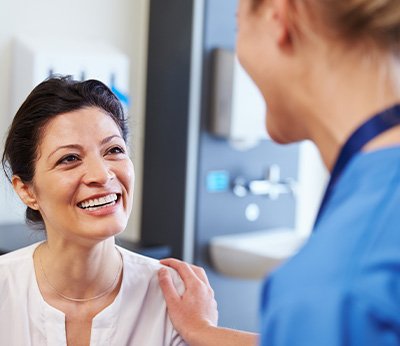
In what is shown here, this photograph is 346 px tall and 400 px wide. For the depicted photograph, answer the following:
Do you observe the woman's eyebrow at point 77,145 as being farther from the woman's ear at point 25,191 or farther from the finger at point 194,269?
the finger at point 194,269

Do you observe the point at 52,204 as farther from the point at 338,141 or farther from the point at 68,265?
the point at 338,141

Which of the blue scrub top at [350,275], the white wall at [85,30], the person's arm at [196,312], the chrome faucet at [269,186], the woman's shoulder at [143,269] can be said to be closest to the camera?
the blue scrub top at [350,275]

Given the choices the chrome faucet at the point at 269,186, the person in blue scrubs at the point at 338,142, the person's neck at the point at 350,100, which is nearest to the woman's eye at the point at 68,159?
the person in blue scrubs at the point at 338,142

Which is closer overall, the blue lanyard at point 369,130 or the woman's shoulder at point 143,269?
the blue lanyard at point 369,130

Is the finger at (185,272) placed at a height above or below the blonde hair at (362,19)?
below

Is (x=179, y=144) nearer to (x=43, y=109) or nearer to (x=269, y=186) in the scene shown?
(x=269, y=186)

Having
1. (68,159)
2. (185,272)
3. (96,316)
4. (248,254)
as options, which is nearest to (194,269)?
(185,272)

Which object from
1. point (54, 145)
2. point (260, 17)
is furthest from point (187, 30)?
point (260, 17)

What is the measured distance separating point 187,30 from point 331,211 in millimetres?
2478

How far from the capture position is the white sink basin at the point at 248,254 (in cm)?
314

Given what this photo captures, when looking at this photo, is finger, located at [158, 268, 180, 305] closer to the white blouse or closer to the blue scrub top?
the white blouse

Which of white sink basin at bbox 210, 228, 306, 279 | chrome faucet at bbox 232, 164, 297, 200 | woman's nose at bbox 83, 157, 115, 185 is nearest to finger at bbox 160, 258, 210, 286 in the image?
woman's nose at bbox 83, 157, 115, 185

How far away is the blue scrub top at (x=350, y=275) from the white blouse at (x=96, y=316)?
92 centimetres

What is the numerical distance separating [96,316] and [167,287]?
0.53 ft
